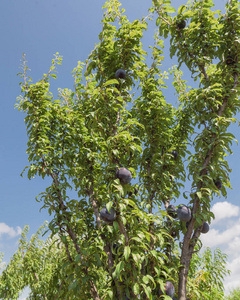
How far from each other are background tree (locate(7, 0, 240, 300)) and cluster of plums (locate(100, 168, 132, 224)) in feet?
0.04

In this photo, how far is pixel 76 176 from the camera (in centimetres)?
377

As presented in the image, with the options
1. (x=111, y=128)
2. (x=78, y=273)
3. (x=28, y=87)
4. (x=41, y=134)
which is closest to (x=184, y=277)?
(x=78, y=273)

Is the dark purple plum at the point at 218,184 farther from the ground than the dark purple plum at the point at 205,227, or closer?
farther from the ground

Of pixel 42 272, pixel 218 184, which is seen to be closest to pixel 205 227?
pixel 218 184

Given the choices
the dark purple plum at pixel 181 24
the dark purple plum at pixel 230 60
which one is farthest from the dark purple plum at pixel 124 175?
the dark purple plum at pixel 181 24

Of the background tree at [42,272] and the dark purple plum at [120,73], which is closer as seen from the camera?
the dark purple plum at [120,73]

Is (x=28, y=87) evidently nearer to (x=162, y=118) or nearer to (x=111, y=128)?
(x=111, y=128)

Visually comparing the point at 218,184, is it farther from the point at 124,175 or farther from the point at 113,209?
the point at 113,209

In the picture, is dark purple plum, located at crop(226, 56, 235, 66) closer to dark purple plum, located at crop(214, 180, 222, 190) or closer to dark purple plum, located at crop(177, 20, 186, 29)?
dark purple plum, located at crop(177, 20, 186, 29)

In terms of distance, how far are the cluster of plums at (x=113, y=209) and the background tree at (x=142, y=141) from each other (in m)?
0.01

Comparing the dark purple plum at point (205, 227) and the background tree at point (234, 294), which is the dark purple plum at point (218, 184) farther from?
the background tree at point (234, 294)

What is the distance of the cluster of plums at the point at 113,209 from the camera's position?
214cm

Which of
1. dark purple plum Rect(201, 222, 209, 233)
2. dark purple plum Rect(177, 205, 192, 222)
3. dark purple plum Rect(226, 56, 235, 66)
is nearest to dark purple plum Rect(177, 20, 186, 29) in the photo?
dark purple plum Rect(226, 56, 235, 66)

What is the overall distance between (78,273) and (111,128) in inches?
67.2
